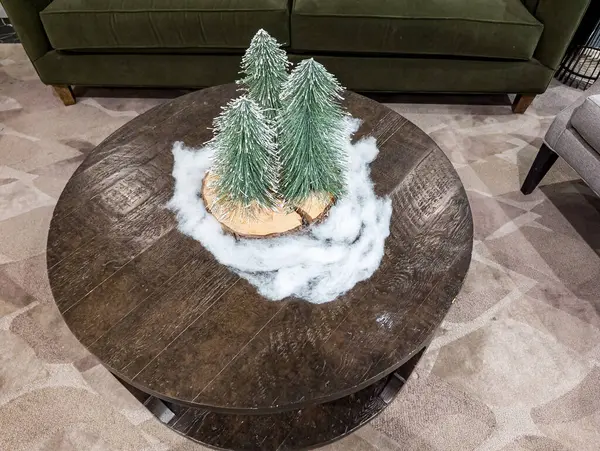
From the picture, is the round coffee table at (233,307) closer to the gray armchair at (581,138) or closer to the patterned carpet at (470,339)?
the patterned carpet at (470,339)

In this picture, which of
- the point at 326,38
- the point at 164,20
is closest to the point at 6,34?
the point at 164,20

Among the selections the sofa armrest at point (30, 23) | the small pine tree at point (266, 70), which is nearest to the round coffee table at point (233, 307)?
the small pine tree at point (266, 70)

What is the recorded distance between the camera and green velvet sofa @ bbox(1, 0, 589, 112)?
5.33ft

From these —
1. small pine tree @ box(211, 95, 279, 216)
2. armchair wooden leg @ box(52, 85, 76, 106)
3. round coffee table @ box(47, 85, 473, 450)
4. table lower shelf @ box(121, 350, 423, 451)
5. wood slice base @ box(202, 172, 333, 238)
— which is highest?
small pine tree @ box(211, 95, 279, 216)

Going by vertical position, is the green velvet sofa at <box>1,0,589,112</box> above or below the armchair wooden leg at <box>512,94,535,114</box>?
above

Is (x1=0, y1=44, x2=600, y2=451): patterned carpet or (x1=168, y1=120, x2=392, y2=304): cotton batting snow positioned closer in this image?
(x1=168, y1=120, x2=392, y2=304): cotton batting snow

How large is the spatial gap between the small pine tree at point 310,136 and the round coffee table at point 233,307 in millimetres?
185

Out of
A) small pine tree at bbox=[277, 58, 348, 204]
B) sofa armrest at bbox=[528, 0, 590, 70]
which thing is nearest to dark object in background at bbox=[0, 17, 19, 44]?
small pine tree at bbox=[277, 58, 348, 204]

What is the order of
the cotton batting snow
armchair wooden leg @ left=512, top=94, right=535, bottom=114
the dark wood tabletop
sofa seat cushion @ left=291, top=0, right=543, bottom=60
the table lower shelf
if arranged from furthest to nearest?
armchair wooden leg @ left=512, top=94, right=535, bottom=114 → sofa seat cushion @ left=291, top=0, right=543, bottom=60 → the table lower shelf → the cotton batting snow → the dark wood tabletop

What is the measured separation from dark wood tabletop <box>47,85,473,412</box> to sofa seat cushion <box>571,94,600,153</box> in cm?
53

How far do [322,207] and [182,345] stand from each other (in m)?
0.41

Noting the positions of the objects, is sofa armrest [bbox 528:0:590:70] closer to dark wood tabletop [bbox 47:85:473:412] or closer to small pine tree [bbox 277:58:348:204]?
dark wood tabletop [bbox 47:85:473:412]

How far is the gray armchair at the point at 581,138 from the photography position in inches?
51.6

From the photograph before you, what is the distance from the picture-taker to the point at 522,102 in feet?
6.25
